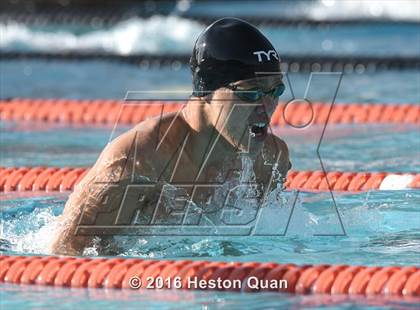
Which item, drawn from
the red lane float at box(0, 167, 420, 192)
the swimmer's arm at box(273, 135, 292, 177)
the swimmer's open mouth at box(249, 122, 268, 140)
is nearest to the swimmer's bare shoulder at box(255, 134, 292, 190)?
the swimmer's arm at box(273, 135, 292, 177)

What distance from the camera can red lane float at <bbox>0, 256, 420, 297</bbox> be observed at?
12.8 ft

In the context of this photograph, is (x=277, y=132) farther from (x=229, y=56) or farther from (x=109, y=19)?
(x=109, y=19)

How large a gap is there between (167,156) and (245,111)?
38cm

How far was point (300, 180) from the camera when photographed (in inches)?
237

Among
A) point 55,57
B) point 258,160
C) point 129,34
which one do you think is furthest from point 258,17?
point 258,160

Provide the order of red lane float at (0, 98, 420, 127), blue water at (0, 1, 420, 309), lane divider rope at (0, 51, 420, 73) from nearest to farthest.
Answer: blue water at (0, 1, 420, 309) < red lane float at (0, 98, 420, 127) < lane divider rope at (0, 51, 420, 73)

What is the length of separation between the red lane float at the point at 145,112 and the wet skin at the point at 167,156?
3657mm

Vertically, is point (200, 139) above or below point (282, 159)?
below

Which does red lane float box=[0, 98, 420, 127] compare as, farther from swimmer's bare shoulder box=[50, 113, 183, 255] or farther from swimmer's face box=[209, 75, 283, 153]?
swimmer's bare shoulder box=[50, 113, 183, 255]

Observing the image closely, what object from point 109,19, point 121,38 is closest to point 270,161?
point 121,38

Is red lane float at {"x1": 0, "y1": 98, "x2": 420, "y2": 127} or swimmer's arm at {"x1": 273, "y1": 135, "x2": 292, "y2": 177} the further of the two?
red lane float at {"x1": 0, "y1": 98, "x2": 420, "y2": 127}

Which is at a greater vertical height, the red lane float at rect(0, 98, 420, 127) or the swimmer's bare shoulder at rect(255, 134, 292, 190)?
the red lane float at rect(0, 98, 420, 127)

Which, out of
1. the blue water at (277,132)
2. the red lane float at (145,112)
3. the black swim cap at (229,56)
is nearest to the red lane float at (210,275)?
the blue water at (277,132)

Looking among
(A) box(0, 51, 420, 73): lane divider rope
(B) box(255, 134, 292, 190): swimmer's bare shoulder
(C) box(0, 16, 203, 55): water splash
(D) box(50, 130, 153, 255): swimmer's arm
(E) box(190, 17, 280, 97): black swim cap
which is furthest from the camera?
(C) box(0, 16, 203, 55): water splash
